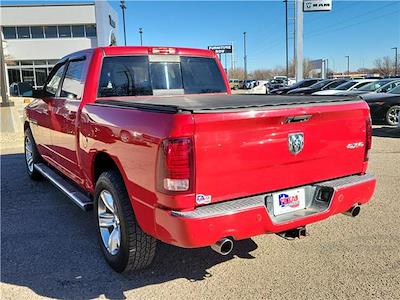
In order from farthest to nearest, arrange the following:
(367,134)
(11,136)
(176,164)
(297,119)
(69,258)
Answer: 1. (11,136)
2. (69,258)
3. (367,134)
4. (297,119)
5. (176,164)

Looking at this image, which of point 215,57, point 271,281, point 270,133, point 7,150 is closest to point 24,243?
point 271,281

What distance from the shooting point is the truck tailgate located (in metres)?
2.84

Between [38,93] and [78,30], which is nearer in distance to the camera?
[38,93]

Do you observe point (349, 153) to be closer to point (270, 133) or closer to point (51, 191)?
point (270, 133)

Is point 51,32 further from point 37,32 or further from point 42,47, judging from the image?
point 42,47

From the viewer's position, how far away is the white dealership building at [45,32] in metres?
45.1

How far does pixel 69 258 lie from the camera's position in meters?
3.99

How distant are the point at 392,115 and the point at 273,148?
11.4m

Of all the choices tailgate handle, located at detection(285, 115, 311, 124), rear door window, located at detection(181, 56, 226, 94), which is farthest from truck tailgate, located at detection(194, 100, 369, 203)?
rear door window, located at detection(181, 56, 226, 94)

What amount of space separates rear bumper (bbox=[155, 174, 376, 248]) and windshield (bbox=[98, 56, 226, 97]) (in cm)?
216

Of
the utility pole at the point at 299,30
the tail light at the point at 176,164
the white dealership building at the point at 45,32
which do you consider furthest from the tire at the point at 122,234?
the white dealership building at the point at 45,32

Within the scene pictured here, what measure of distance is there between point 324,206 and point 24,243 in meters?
3.12

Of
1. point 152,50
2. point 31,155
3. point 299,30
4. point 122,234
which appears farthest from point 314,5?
point 122,234

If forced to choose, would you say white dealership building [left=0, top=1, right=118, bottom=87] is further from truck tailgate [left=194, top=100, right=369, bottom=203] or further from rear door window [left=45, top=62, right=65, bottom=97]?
truck tailgate [left=194, top=100, right=369, bottom=203]
